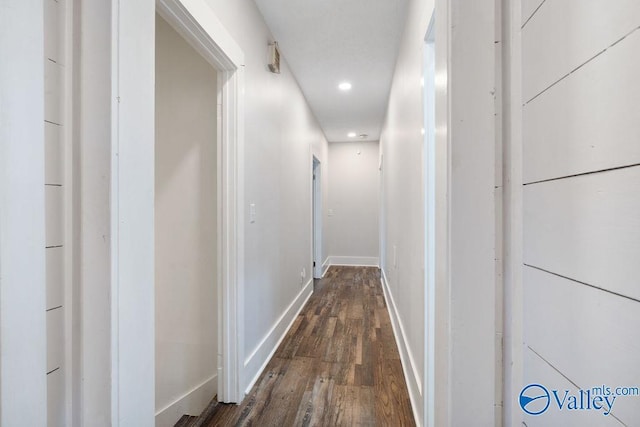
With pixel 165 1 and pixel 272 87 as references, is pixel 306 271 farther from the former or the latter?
pixel 165 1

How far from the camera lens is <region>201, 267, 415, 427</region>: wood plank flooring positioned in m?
1.61

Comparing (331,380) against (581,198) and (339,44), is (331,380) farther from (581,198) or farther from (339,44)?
(339,44)

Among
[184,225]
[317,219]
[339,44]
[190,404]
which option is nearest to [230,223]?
[184,225]

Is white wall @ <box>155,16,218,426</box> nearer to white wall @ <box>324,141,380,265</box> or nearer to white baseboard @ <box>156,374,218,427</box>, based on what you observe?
white baseboard @ <box>156,374,218,427</box>

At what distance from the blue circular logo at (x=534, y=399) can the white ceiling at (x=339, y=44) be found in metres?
2.28

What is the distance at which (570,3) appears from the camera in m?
0.42

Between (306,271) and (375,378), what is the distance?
75.0 inches

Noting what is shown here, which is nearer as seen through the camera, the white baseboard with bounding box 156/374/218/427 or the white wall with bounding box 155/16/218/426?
the white baseboard with bounding box 156/374/218/427

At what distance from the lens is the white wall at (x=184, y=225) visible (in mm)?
1937

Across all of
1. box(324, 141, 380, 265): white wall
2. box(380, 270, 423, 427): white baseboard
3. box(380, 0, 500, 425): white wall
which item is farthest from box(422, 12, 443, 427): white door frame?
box(324, 141, 380, 265): white wall

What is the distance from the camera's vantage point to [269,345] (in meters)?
2.29

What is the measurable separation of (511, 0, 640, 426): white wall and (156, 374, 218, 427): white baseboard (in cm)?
199

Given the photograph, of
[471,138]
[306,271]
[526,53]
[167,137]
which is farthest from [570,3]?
[306,271]

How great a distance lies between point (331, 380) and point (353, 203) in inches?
174
